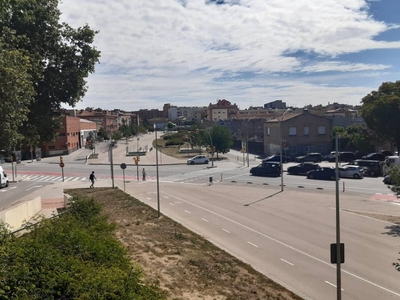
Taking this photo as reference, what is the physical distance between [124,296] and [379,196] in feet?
87.9

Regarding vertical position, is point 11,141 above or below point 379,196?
above

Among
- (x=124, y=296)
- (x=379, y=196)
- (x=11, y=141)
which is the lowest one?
(x=379, y=196)

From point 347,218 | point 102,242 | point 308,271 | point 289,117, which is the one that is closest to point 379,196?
point 347,218

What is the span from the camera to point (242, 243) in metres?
18.9

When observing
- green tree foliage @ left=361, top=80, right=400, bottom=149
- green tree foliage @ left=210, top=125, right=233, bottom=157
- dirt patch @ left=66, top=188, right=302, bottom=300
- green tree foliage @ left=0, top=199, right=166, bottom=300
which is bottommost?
dirt patch @ left=66, top=188, right=302, bottom=300

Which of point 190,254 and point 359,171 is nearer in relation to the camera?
point 190,254

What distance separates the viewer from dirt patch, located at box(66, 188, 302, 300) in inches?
503

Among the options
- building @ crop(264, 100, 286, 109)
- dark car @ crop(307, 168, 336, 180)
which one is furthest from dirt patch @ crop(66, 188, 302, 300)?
building @ crop(264, 100, 286, 109)

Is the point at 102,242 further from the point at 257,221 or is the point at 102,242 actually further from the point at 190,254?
the point at 257,221

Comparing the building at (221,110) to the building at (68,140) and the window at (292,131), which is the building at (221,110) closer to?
the building at (68,140)

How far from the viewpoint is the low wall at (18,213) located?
63.0ft

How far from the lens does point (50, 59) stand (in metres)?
26.4

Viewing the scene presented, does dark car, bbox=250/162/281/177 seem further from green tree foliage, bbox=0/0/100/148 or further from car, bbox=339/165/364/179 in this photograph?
green tree foliage, bbox=0/0/100/148

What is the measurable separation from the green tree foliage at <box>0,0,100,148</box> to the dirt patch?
334 inches
